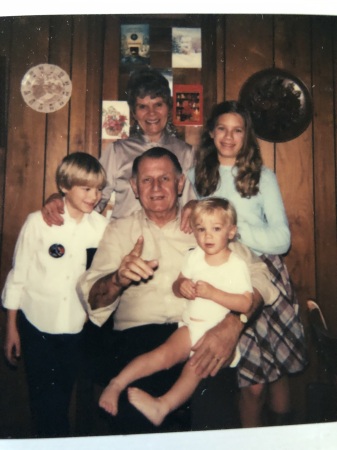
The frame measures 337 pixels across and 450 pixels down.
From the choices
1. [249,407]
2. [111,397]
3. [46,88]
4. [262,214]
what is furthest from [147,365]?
[46,88]

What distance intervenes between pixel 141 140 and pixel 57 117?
0.30 m

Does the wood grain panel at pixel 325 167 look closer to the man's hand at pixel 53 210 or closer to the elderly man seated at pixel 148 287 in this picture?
the elderly man seated at pixel 148 287

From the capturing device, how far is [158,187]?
4.45ft

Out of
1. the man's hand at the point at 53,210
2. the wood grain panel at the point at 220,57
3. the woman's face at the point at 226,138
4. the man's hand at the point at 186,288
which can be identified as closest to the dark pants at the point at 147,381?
the man's hand at the point at 186,288

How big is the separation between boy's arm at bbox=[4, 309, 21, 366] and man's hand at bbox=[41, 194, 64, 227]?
0.32 m

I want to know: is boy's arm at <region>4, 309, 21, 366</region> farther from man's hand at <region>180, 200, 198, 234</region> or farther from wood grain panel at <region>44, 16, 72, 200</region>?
man's hand at <region>180, 200, 198, 234</region>

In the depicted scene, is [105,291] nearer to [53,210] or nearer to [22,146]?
[53,210]

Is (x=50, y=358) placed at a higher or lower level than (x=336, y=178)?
lower

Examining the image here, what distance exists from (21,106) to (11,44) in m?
0.23

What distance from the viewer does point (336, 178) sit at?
4.70 feet

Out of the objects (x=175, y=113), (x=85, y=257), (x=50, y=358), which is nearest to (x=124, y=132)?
(x=175, y=113)

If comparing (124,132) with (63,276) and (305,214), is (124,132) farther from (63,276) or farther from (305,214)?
(305,214)

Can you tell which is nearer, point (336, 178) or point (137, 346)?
point (137, 346)

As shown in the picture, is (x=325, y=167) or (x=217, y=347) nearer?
(x=217, y=347)
